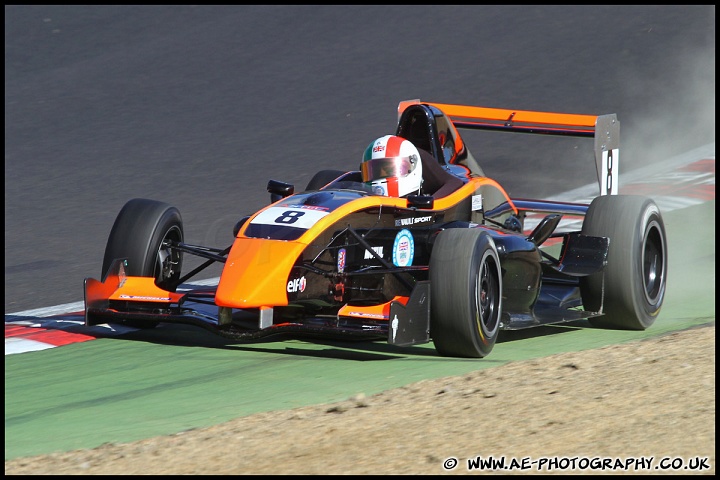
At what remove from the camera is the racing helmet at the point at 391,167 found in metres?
7.93

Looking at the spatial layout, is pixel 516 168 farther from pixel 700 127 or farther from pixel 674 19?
pixel 674 19

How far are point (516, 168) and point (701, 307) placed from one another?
5.83m

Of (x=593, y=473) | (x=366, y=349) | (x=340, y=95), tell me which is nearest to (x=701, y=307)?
(x=366, y=349)

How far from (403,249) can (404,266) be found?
7.3 inches

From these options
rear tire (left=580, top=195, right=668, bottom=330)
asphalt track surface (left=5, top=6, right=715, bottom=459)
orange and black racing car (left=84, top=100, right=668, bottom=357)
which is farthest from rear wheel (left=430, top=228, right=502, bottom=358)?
rear tire (left=580, top=195, right=668, bottom=330)

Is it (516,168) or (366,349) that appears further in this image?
(516,168)

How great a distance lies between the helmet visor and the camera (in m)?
7.93

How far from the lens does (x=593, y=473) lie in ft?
14.5

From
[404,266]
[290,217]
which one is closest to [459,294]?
[404,266]

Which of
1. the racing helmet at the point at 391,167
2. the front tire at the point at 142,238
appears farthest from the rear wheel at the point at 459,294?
the front tire at the point at 142,238

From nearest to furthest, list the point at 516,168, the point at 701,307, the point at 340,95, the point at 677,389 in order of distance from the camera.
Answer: the point at 677,389 < the point at 701,307 < the point at 516,168 < the point at 340,95

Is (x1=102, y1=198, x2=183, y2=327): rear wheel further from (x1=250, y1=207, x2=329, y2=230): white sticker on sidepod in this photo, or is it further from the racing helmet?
the racing helmet

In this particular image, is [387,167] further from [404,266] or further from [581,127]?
[581,127]

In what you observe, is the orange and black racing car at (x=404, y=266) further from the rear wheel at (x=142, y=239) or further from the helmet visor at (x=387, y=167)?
the helmet visor at (x=387, y=167)
